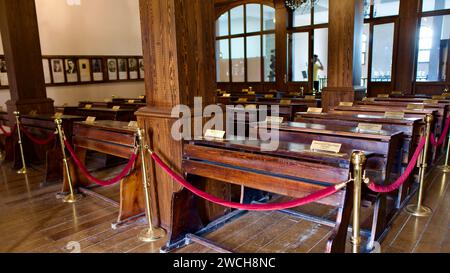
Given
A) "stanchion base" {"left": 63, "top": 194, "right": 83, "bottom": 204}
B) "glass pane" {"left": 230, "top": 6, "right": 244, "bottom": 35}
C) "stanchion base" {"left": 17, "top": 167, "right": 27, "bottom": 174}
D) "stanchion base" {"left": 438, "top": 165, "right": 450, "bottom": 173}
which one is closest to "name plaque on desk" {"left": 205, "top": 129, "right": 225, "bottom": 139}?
"stanchion base" {"left": 63, "top": 194, "right": 83, "bottom": 204}

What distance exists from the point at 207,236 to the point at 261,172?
31.6 inches

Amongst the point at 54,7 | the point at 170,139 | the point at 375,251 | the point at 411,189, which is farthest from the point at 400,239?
the point at 54,7

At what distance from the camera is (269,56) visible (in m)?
11.2

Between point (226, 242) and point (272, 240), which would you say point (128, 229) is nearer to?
point (226, 242)

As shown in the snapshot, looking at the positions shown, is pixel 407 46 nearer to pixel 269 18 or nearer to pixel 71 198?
pixel 269 18

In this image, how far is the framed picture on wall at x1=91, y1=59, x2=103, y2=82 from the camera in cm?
917

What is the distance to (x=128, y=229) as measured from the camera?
9.39 feet

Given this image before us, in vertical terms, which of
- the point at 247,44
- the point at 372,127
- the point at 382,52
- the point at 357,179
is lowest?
the point at 357,179

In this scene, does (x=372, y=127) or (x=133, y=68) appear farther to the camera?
(x=133, y=68)

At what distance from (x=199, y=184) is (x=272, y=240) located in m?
0.72

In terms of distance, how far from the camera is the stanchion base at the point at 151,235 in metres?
2.65

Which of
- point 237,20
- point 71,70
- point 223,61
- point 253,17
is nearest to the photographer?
point 71,70

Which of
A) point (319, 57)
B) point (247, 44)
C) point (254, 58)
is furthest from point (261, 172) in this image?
point (247, 44)

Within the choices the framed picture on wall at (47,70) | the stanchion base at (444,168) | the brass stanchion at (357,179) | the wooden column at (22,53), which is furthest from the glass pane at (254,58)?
the brass stanchion at (357,179)
